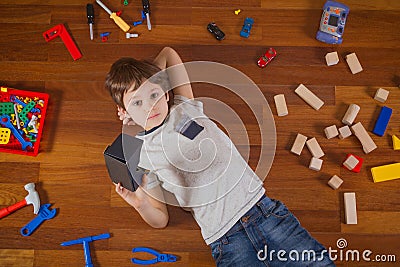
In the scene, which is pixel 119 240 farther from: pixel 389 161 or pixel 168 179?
pixel 389 161

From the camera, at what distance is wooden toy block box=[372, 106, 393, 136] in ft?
5.11

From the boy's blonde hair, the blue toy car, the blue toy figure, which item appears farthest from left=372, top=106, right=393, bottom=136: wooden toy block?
the boy's blonde hair

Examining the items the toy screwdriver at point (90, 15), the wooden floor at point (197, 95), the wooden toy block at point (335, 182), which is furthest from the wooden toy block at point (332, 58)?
Answer: the toy screwdriver at point (90, 15)

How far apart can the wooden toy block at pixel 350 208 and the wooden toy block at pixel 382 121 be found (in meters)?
0.21

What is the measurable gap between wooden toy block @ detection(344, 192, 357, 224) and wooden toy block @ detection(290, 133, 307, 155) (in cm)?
19

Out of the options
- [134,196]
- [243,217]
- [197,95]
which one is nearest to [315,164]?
[243,217]

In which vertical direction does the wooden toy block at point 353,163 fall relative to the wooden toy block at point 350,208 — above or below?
above

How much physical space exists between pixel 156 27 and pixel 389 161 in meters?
0.84

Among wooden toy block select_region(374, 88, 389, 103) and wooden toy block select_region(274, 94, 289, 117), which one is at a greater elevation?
wooden toy block select_region(374, 88, 389, 103)

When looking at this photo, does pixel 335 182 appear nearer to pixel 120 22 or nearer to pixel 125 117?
pixel 125 117

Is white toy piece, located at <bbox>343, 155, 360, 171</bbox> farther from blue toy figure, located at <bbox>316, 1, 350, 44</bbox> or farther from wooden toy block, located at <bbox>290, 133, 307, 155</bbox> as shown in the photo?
blue toy figure, located at <bbox>316, 1, 350, 44</bbox>

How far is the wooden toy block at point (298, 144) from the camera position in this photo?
1.55 meters

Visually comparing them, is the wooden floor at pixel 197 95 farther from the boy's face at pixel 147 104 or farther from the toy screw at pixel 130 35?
the boy's face at pixel 147 104

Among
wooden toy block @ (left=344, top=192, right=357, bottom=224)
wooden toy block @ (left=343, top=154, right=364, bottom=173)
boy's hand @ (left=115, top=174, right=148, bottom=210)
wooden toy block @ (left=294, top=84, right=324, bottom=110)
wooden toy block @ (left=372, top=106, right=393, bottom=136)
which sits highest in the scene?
wooden toy block @ (left=294, top=84, right=324, bottom=110)
